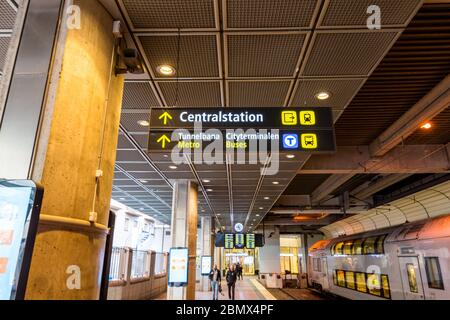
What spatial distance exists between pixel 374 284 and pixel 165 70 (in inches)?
413

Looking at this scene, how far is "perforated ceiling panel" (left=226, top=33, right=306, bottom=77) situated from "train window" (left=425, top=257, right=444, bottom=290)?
6.16 metres

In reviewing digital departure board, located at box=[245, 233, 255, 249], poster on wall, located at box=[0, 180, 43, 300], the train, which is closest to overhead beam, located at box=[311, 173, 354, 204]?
the train

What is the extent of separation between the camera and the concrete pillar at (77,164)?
2.08 m

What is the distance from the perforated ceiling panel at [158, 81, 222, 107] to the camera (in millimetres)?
4477

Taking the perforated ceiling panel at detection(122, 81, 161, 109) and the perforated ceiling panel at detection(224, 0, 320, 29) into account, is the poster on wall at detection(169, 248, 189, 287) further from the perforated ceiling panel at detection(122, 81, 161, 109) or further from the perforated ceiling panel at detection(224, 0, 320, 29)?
the perforated ceiling panel at detection(224, 0, 320, 29)

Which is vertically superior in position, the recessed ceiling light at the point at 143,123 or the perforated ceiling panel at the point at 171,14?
the recessed ceiling light at the point at 143,123

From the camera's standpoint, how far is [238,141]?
361cm

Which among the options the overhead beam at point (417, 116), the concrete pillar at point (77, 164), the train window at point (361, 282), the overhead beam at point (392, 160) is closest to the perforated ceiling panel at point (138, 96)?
the concrete pillar at point (77, 164)

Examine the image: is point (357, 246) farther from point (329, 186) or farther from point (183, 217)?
point (183, 217)

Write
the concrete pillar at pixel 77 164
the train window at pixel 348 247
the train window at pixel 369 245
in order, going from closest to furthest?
the concrete pillar at pixel 77 164
the train window at pixel 369 245
the train window at pixel 348 247

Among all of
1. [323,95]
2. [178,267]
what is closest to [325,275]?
[178,267]

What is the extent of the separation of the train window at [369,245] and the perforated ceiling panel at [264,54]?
9.11m

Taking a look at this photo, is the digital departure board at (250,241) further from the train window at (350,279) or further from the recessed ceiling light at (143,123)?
the recessed ceiling light at (143,123)

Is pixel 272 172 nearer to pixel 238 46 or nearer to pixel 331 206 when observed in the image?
pixel 238 46
